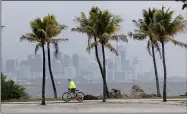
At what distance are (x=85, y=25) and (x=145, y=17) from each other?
27.0 ft

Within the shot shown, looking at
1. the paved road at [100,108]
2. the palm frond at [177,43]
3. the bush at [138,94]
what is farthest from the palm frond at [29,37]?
the palm frond at [177,43]

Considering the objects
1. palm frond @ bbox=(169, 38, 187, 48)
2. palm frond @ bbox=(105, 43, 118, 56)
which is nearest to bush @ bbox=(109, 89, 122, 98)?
palm frond @ bbox=(105, 43, 118, 56)

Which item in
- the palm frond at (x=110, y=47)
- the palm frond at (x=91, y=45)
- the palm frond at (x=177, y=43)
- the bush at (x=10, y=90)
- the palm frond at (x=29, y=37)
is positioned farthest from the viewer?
the bush at (x=10, y=90)

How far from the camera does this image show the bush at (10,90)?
103 feet

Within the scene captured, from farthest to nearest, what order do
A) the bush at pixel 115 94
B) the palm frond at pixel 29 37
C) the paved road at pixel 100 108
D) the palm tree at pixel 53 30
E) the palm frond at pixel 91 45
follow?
the bush at pixel 115 94 → the palm frond at pixel 29 37 → the palm frond at pixel 91 45 → the palm tree at pixel 53 30 → the paved road at pixel 100 108

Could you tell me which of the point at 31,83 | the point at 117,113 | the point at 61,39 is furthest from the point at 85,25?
the point at 31,83

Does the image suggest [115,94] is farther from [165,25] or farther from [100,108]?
[100,108]

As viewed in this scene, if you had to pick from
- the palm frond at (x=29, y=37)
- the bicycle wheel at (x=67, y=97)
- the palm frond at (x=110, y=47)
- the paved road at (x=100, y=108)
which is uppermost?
the palm frond at (x=29, y=37)

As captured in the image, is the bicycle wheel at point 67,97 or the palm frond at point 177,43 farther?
the palm frond at point 177,43

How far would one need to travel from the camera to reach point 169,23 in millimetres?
26703

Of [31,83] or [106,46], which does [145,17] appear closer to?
[106,46]

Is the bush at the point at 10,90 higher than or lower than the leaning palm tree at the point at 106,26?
lower

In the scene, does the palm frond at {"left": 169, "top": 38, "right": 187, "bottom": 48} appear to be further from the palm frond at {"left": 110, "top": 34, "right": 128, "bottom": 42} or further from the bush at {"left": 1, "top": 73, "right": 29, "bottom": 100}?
the bush at {"left": 1, "top": 73, "right": 29, "bottom": 100}

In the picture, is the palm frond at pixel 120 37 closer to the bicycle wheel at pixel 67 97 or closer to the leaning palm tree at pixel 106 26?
the leaning palm tree at pixel 106 26
